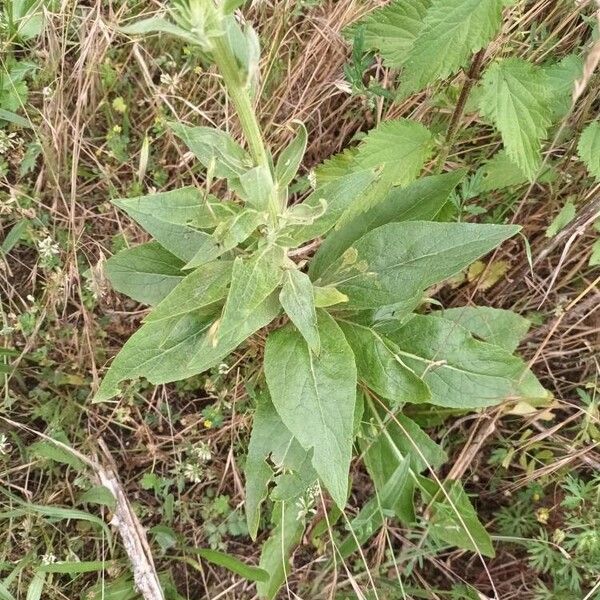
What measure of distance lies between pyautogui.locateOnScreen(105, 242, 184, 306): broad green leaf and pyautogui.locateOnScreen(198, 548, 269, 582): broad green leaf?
0.94 meters

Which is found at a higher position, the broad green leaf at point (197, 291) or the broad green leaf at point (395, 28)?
the broad green leaf at point (395, 28)

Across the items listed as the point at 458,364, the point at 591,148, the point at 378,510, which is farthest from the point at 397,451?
the point at 591,148

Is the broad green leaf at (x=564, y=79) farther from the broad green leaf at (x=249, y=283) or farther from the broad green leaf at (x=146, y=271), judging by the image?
the broad green leaf at (x=146, y=271)

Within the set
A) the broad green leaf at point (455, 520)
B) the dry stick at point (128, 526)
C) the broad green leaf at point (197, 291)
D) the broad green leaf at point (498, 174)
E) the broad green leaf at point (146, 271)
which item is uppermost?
the broad green leaf at point (498, 174)

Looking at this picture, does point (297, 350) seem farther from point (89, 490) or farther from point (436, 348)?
point (89, 490)

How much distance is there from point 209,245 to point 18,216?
4.90 feet

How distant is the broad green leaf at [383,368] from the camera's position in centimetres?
200

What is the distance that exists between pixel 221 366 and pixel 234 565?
702 millimetres

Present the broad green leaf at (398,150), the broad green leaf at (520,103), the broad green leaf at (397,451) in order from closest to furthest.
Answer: the broad green leaf at (520,103), the broad green leaf at (398,150), the broad green leaf at (397,451)

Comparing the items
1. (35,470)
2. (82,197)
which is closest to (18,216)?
(82,197)

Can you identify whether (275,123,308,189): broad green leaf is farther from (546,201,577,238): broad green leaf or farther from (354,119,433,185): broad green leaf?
(546,201,577,238): broad green leaf

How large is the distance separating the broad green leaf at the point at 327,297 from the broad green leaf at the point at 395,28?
2.37ft

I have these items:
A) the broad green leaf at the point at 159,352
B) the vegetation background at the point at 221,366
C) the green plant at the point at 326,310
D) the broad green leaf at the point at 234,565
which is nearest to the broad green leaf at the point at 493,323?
the green plant at the point at 326,310

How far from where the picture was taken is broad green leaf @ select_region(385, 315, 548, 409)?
6.98 ft
